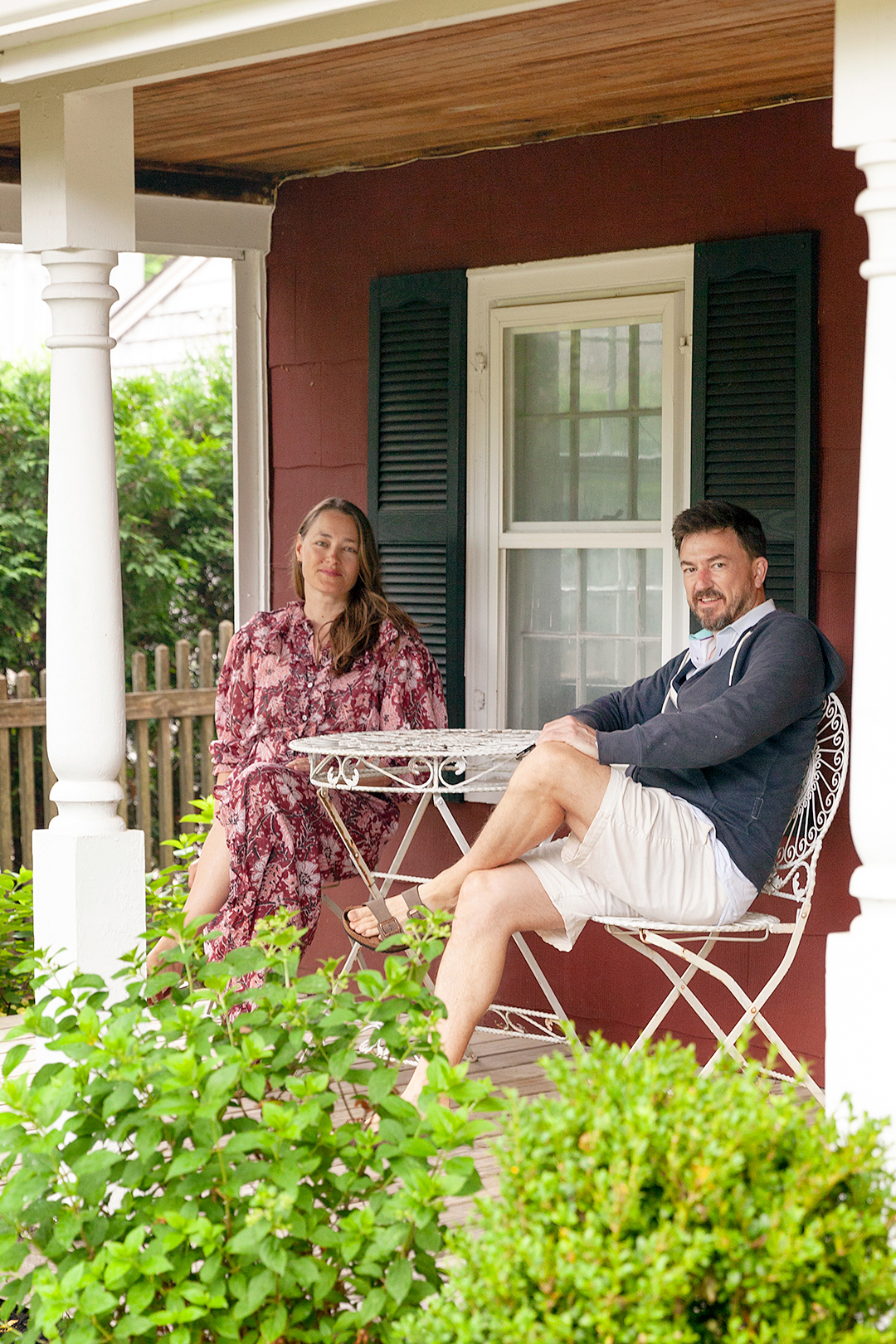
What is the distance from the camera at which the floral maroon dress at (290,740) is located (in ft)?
14.1

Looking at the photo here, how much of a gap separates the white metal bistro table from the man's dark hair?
0.67 metres

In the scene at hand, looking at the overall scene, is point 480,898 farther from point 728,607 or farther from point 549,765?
point 728,607

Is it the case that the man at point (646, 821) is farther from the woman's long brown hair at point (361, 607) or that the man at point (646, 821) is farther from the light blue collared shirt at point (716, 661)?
the woman's long brown hair at point (361, 607)

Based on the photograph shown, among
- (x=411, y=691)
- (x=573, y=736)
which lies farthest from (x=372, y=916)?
(x=411, y=691)

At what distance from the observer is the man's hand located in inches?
145

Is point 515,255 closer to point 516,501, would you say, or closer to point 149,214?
Answer: point 516,501

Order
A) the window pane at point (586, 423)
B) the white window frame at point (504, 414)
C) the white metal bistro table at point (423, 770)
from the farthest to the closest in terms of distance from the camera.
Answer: the window pane at point (586, 423) < the white window frame at point (504, 414) < the white metal bistro table at point (423, 770)

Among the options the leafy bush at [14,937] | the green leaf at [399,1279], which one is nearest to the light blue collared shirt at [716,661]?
the green leaf at [399,1279]

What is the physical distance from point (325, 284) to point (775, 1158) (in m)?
3.97

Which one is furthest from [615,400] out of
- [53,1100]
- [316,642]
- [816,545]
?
[53,1100]

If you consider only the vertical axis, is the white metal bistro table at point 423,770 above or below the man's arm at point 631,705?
→ below

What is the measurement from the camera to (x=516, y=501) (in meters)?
4.88

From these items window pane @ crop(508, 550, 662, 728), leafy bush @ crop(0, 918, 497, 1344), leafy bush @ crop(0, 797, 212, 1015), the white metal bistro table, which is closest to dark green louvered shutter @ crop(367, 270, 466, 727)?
window pane @ crop(508, 550, 662, 728)

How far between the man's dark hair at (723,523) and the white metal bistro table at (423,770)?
67 cm
